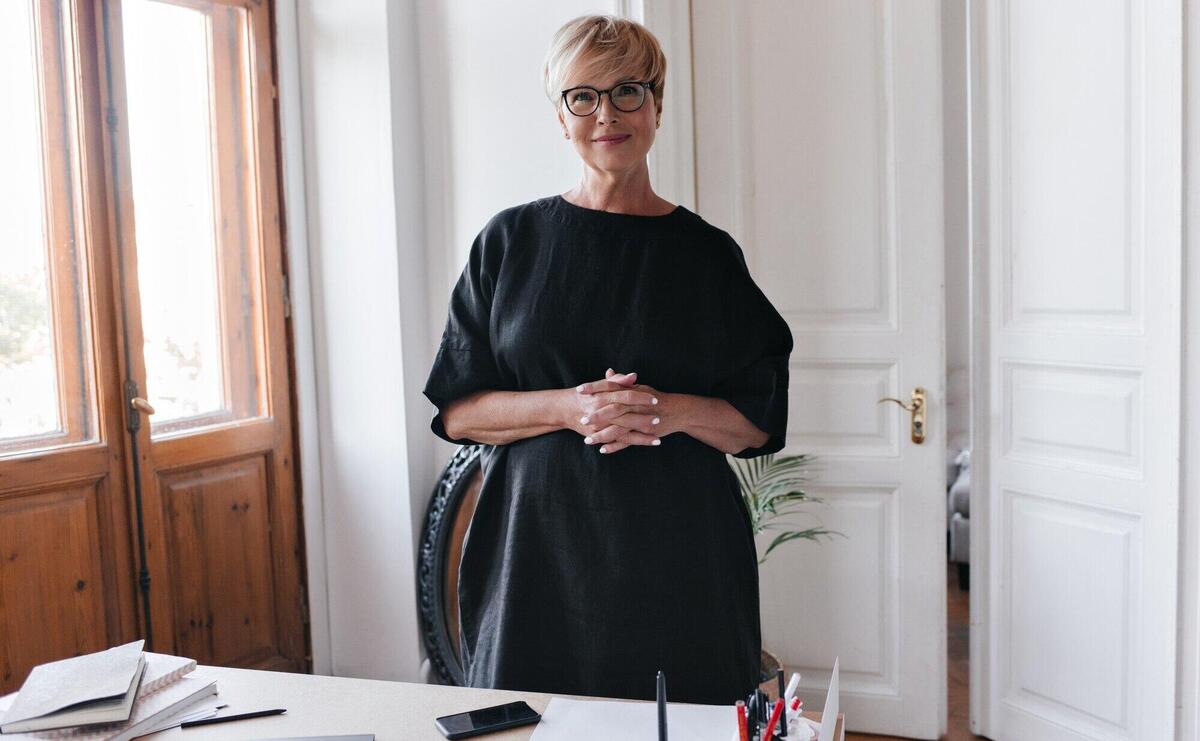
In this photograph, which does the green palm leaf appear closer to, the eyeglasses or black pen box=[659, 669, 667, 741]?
the eyeglasses

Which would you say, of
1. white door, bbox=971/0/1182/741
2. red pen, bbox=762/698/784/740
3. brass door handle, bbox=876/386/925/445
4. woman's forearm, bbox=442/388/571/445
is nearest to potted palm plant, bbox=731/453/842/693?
brass door handle, bbox=876/386/925/445

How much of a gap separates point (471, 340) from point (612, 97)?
45cm

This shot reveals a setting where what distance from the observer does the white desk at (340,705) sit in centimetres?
124

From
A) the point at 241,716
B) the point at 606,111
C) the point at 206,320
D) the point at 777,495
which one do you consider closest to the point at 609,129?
the point at 606,111

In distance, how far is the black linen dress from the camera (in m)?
1.55

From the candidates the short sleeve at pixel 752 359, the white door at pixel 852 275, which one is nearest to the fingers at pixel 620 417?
the short sleeve at pixel 752 359

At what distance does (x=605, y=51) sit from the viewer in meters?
1.54

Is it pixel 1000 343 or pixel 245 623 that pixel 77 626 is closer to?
pixel 245 623

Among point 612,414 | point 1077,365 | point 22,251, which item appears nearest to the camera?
point 612,414

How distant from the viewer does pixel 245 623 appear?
310cm

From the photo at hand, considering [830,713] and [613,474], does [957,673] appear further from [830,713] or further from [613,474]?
[830,713]

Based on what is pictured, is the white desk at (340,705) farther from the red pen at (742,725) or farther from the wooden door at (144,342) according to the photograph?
the wooden door at (144,342)

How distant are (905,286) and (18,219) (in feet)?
7.62

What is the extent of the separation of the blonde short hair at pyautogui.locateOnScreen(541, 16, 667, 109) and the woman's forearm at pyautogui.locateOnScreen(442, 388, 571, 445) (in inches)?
18.6
